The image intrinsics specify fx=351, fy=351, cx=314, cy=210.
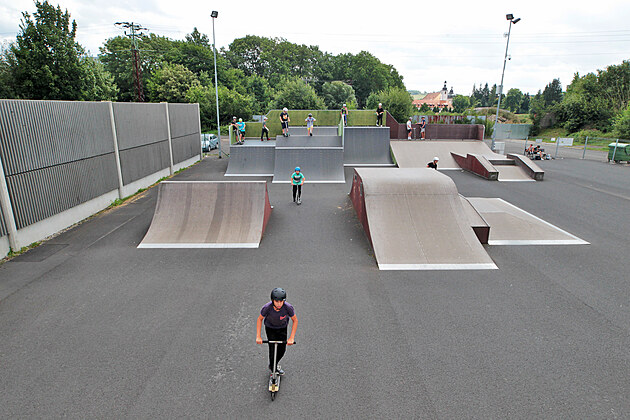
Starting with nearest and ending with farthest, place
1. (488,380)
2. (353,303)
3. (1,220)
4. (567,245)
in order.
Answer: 1. (488,380)
2. (353,303)
3. (1,220)
4. (567,245)

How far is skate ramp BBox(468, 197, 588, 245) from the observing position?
385 inches

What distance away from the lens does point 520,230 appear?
1048 cm

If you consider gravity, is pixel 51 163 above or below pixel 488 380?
above

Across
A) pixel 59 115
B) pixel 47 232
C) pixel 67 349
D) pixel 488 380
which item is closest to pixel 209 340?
pixel 67 349

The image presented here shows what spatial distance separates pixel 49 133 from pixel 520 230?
1415 cm

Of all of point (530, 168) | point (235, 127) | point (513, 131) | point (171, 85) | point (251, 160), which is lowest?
point (530, 168)

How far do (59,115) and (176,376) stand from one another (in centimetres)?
991

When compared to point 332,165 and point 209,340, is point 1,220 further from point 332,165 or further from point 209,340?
point 332,165

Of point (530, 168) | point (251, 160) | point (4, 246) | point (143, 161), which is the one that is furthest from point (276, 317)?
point (530, 168)

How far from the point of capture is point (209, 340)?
17.8ft

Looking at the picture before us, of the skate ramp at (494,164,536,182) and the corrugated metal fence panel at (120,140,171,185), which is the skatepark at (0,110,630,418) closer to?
the corrugated metal fence panel at (120,140,171,185)

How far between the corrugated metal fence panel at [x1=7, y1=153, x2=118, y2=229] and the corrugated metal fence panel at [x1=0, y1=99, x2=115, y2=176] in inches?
8.7

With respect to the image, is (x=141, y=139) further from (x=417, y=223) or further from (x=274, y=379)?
(x=274, y=379)

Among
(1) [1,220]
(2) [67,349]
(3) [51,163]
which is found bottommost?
(2) [67,349]
